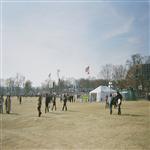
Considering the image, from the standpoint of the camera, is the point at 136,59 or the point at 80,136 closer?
the point at 80,136

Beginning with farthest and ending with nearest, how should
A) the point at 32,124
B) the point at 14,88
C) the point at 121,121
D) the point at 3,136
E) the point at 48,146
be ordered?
1. the point at 14,88
2. the point at 32,124
3. the point at 121,121
4. the point at 3,136
5. the point at 48,146

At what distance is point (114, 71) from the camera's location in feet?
360

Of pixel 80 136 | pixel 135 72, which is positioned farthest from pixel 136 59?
pixel 80 136

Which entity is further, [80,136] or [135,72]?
[135,72]

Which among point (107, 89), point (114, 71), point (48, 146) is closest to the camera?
point (48, 146)

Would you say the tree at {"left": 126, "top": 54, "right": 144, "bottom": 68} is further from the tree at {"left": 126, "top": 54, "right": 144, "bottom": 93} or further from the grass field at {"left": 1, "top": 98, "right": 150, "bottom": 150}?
the grass field at {"left": 1, "top": 98, "right": 150, "bottom": 150}

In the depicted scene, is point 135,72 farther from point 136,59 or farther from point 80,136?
point 80,136

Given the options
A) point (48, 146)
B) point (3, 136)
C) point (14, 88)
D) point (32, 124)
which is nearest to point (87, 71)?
point (32, 124)

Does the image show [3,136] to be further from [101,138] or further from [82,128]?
[101,138]

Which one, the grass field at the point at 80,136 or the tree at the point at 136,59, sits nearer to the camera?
the grass field at the point at 80,136

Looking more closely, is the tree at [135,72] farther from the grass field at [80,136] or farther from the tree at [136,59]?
the grass field at [80,136]

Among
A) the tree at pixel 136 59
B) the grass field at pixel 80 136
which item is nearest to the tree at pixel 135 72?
the tree at pixel 136 59

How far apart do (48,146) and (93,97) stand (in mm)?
44079

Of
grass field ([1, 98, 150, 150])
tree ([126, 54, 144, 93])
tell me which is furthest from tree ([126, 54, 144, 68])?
grass field ([1, 98, 150, 150])
